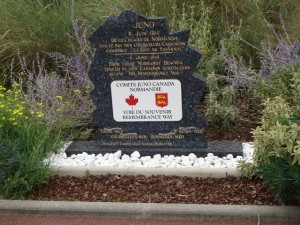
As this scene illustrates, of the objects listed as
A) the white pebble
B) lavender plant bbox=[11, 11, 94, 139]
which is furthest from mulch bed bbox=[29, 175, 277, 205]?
lavender plant bbox=[11, 11, 94, 139]

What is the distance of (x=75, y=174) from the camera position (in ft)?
18.4

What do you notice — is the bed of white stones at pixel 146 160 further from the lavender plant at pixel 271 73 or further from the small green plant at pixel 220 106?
the lavender plant at pixel 271 73

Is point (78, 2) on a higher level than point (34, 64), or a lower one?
higher

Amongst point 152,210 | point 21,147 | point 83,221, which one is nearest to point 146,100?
point 21,147

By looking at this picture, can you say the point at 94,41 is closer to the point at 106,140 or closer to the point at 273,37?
the point at 106,140

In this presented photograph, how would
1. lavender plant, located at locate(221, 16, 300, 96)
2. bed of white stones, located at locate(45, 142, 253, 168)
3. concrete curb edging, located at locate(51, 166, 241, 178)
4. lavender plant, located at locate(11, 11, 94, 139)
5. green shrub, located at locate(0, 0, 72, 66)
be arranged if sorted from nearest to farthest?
concrete curb edging, located at locate(51, 166, 241, 178)
bed of white stones, located at locate(45, 142, 253, 168)
lavender plant, located at locate(11, 11, 94, 139)
lavender plant, located at locate(221, 16, 300, 96)
green shrub, located at locate(0, 0, 72, 66)

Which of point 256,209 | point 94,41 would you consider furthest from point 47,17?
point 256,209

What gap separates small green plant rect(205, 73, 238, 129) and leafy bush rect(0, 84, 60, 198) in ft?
5.02

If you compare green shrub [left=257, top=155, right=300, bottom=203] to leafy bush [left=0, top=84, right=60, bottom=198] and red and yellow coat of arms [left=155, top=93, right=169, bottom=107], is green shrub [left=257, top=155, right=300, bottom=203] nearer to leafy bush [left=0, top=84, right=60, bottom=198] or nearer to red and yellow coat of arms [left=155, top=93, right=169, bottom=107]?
red and yellow coat of arms [left=155, top=93, right=169, bottom=107]

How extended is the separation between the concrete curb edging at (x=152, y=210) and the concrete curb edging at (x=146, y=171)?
54 centimetres

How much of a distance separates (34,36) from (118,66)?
7.02ft

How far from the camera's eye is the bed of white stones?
5680 mm

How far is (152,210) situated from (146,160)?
38.8 inches

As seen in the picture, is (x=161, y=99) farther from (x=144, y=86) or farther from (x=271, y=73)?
(x=271, y=73)
